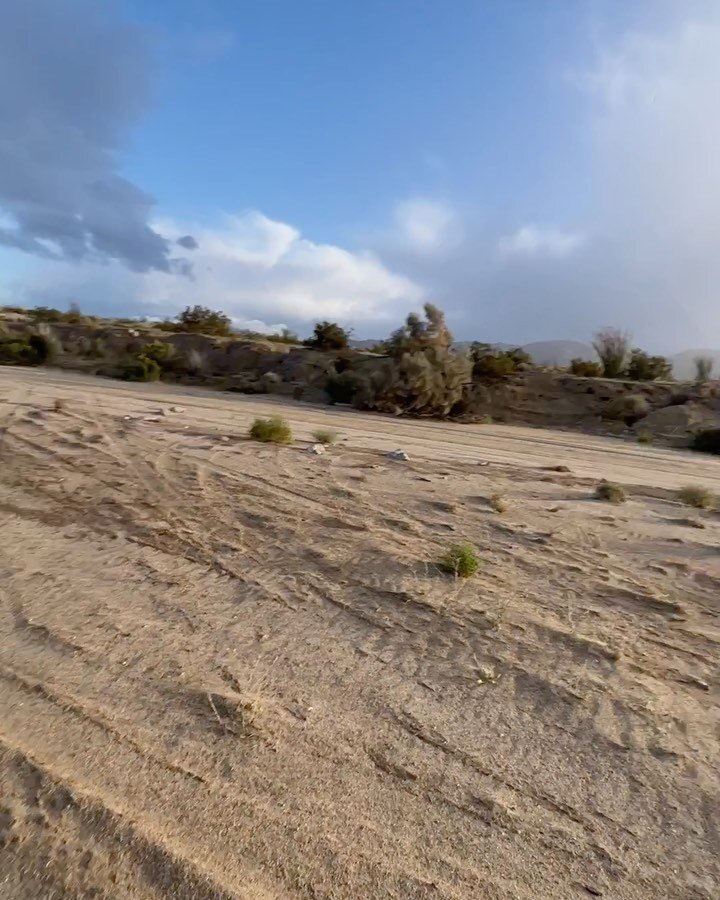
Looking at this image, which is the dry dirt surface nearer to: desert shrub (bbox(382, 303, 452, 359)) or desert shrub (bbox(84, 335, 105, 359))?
desert shrub (bbox(382, 303, 452, 359))

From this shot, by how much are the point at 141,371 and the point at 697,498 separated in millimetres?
17913

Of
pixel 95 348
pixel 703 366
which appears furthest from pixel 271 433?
pixel 95 348

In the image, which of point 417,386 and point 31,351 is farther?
point 31,351

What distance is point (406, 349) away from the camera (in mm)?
18484

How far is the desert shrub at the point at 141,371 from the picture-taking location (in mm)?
21703

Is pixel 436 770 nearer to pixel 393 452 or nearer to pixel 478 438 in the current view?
pixel 393 452

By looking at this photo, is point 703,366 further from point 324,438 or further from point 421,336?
point 324,438

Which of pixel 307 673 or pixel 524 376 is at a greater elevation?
pixel 524 376

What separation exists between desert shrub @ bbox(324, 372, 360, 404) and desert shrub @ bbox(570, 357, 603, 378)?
7.80 meters

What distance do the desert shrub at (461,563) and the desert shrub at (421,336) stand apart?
12.9 meters

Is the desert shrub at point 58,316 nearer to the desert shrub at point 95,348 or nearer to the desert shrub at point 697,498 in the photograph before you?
the desert shrub at point 95,348

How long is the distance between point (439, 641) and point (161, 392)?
15.2m

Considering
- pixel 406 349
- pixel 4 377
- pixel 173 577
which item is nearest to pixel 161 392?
pixel 4 377

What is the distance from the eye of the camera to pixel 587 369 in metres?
21.7
